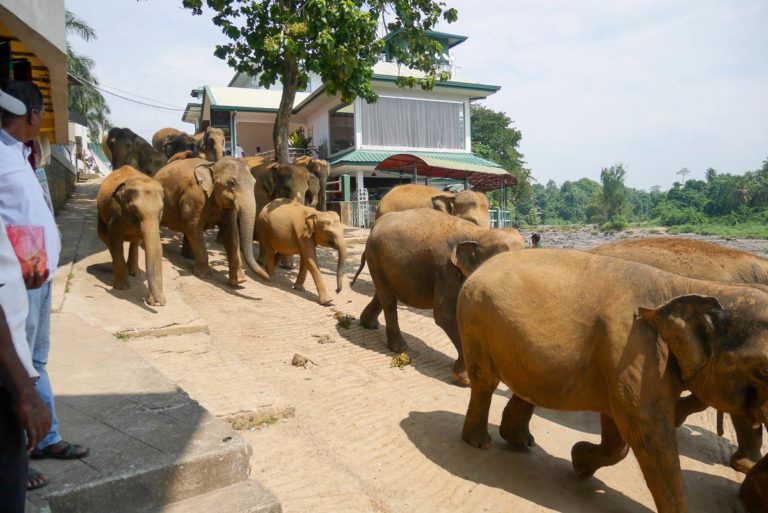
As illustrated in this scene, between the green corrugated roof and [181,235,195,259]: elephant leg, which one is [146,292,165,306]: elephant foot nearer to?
[181,235,195,259]: elephant leg

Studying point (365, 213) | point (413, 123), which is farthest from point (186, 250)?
point (413, 123)

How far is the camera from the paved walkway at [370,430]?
169 inches

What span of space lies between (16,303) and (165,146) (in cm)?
1441

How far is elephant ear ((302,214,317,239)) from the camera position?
9656 millimetres

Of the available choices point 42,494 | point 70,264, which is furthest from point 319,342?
point 42,494

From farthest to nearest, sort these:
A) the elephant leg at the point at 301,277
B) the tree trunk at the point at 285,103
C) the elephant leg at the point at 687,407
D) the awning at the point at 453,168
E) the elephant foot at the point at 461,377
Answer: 1. the awning at the point at 453,168
2. the tree trunk at the point at 285,103
3. the elephant leg at the point at 301,277
4. the elephant foot at the point at 461,377
5. the elephant leg at the point at 687,407

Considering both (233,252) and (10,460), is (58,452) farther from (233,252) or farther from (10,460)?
(233,252)

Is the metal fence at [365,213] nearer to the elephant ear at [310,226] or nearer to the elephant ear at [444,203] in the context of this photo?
the elephant ear at [444,203]

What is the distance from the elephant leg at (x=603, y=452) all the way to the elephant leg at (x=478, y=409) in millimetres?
759

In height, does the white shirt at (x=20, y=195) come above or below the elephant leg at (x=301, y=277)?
above

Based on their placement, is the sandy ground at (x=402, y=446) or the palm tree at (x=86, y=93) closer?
the sandy ground at (x=402, y=446)

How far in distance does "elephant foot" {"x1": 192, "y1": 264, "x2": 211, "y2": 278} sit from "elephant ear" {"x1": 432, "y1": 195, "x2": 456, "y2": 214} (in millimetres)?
4265

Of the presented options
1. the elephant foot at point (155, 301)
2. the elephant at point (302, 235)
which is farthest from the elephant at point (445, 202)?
the elephant foot at point (155, 301)

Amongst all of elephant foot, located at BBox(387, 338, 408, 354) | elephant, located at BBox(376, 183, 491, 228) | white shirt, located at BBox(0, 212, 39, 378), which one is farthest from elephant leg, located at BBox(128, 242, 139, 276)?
white shirt, located at BBox(0, 212, 39, 378)
